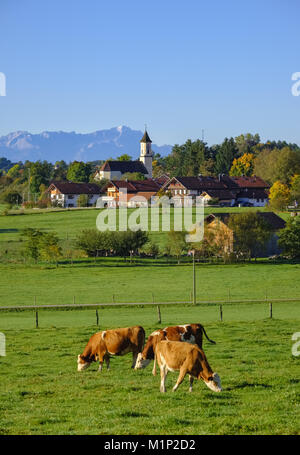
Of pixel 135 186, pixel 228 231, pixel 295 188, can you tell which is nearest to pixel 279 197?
pixel 295 188

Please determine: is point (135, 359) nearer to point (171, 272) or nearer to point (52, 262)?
point (171, 272)

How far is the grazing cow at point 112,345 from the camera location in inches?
840

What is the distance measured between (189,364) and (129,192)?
125248 mm

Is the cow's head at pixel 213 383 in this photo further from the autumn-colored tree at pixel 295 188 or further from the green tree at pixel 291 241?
the autumn-colored tree at pixel 295 188

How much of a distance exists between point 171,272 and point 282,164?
275ft

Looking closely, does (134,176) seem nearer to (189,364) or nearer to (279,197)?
(279,197)

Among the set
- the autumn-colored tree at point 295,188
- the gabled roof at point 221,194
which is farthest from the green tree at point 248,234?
the gabled roof at point 221,194

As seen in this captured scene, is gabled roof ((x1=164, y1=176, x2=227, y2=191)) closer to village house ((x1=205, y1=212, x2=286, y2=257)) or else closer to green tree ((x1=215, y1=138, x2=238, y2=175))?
green tree ((x1=215, y1=138, x2=238, y2=175))

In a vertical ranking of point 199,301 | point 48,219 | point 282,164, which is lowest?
point 199,301

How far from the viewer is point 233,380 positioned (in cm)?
1898

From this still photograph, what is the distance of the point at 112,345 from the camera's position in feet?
70.0

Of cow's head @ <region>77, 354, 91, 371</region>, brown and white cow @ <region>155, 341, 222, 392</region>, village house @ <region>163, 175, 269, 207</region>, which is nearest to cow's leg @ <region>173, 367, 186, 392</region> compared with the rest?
brown and white cow @ <region>155, 341, 222, 392</region>

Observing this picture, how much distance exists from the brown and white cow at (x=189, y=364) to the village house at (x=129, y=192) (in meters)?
115

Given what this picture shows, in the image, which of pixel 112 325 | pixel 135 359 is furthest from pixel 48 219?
pixel 135 359
